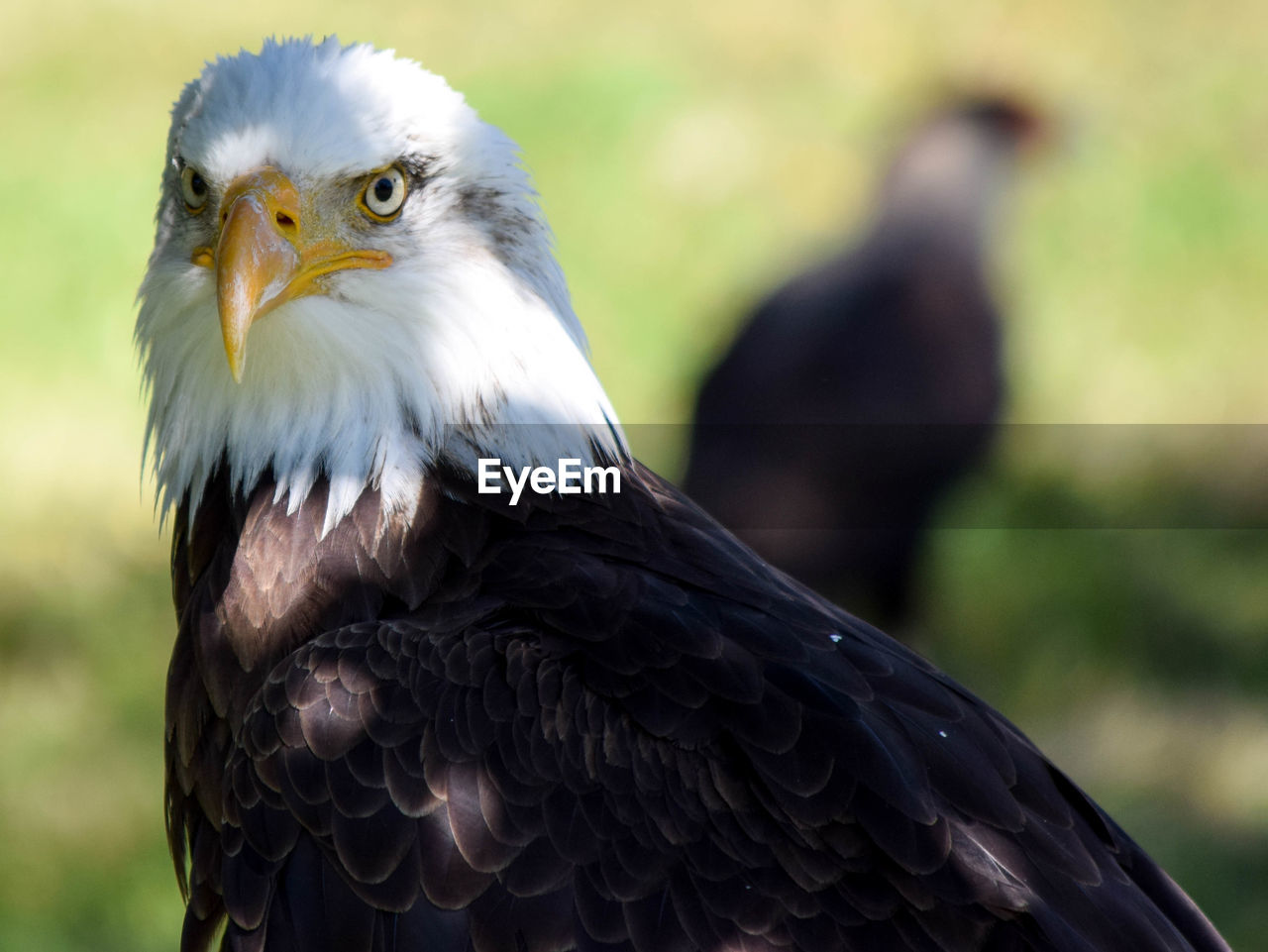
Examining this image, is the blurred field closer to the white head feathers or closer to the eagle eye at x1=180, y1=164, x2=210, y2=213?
the white head feathers

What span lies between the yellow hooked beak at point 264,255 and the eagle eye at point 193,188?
0.27 feet

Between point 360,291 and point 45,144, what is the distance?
7907 millimetres

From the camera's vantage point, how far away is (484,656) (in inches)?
100

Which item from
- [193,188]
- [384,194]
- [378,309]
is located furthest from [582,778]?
[193,188]

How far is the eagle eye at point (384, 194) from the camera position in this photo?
2879mm

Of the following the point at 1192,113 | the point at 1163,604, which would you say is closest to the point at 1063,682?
the point at 1163,604

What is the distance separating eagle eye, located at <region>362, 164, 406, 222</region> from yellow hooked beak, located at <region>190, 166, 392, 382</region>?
72 millimetres

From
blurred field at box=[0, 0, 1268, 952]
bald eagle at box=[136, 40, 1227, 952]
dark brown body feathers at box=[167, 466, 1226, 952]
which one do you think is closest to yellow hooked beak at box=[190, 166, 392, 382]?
bald eagle at box=[136, 40, 1227, 952]

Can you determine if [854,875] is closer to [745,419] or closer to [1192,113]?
[745,419]

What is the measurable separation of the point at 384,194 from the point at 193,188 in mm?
348

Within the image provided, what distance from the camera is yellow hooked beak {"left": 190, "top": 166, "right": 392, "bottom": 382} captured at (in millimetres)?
2676
